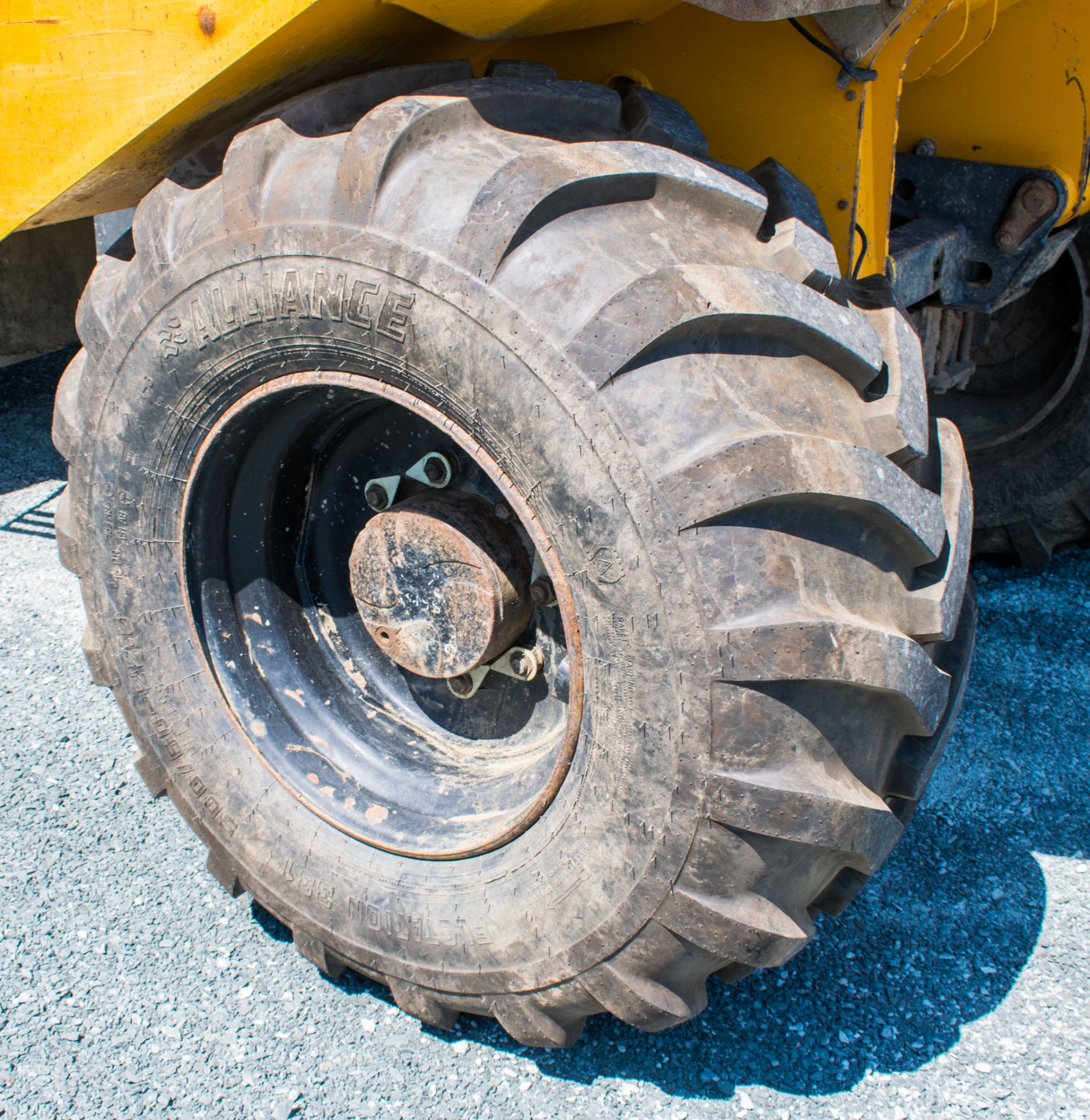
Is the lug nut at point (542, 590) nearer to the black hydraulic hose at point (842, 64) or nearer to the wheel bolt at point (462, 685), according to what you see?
the wheel bolt at point (462, 685)

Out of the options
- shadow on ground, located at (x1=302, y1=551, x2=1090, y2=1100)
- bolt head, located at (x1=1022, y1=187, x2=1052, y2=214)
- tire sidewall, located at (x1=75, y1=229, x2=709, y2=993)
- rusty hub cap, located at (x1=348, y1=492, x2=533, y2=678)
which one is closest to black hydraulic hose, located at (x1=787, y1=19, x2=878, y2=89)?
tire sidewall, located at (x1=75, y1=229, x2=709, y2=993)

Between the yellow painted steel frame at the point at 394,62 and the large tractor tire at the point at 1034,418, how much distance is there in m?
1.32

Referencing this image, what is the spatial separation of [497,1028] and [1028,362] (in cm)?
291

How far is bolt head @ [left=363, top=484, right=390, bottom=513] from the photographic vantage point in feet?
7.01

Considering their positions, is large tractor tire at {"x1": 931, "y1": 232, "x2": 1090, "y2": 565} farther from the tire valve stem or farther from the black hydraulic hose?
the tire valve stem

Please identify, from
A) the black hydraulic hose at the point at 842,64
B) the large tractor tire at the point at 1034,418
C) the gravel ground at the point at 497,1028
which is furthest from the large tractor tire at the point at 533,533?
the large tractor tire at the point at 1034,418

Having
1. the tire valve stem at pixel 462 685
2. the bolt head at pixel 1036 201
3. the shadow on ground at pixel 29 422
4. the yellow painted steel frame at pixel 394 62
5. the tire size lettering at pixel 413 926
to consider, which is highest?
the yellow painted steel frame at pixel 394 62

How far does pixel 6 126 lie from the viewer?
1844mm

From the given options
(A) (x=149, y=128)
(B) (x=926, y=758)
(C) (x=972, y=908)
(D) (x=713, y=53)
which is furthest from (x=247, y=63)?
(C) (x=972, y=908)

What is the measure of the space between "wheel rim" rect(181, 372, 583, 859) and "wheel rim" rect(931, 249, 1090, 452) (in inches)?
87.2

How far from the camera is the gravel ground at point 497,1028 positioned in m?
1.82

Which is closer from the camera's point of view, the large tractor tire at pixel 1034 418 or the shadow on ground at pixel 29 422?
the large tractor tire at pixel 1034 418

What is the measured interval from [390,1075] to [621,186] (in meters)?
1.56

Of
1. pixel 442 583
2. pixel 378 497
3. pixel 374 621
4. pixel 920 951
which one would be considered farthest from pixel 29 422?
pixel 920 951
